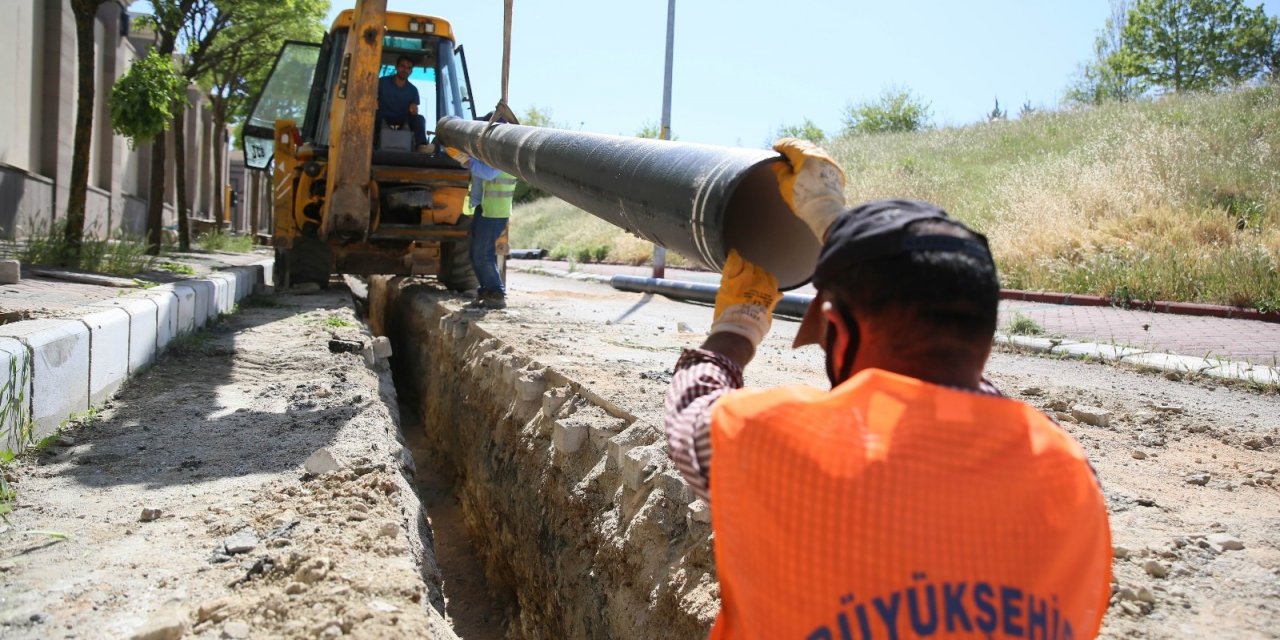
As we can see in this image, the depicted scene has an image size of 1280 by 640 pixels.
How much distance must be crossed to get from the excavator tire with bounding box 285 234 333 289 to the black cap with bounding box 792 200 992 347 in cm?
862

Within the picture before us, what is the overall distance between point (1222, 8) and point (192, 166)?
3447 cm

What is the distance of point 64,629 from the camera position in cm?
222

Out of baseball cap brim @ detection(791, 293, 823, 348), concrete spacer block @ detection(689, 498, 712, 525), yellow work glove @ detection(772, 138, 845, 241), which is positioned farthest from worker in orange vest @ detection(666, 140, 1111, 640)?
concrete spacer block @ detection(689, 498, 712, 525)

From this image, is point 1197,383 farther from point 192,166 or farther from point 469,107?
point 192,166

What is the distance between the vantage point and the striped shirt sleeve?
5.16 ft

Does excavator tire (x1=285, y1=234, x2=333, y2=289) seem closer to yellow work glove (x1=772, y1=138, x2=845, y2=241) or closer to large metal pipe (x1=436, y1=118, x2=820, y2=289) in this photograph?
large metal pipe (x1=436, y1=118, x2=820, y2=289)

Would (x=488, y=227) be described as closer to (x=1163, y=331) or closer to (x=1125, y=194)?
(x=1163, y=331)

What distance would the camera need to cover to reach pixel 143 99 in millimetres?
9383

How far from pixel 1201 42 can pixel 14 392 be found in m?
39.9

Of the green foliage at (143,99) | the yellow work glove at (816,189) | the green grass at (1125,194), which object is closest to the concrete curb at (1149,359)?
the green grass at (1125,194)

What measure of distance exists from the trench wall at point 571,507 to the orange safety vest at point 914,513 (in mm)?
1511

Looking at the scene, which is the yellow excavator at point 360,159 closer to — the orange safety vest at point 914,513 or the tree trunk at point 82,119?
the tree trunk at point 82,119

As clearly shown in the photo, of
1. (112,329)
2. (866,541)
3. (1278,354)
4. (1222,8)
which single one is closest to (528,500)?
(112,329)

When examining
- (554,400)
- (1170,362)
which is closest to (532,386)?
(554,400)
